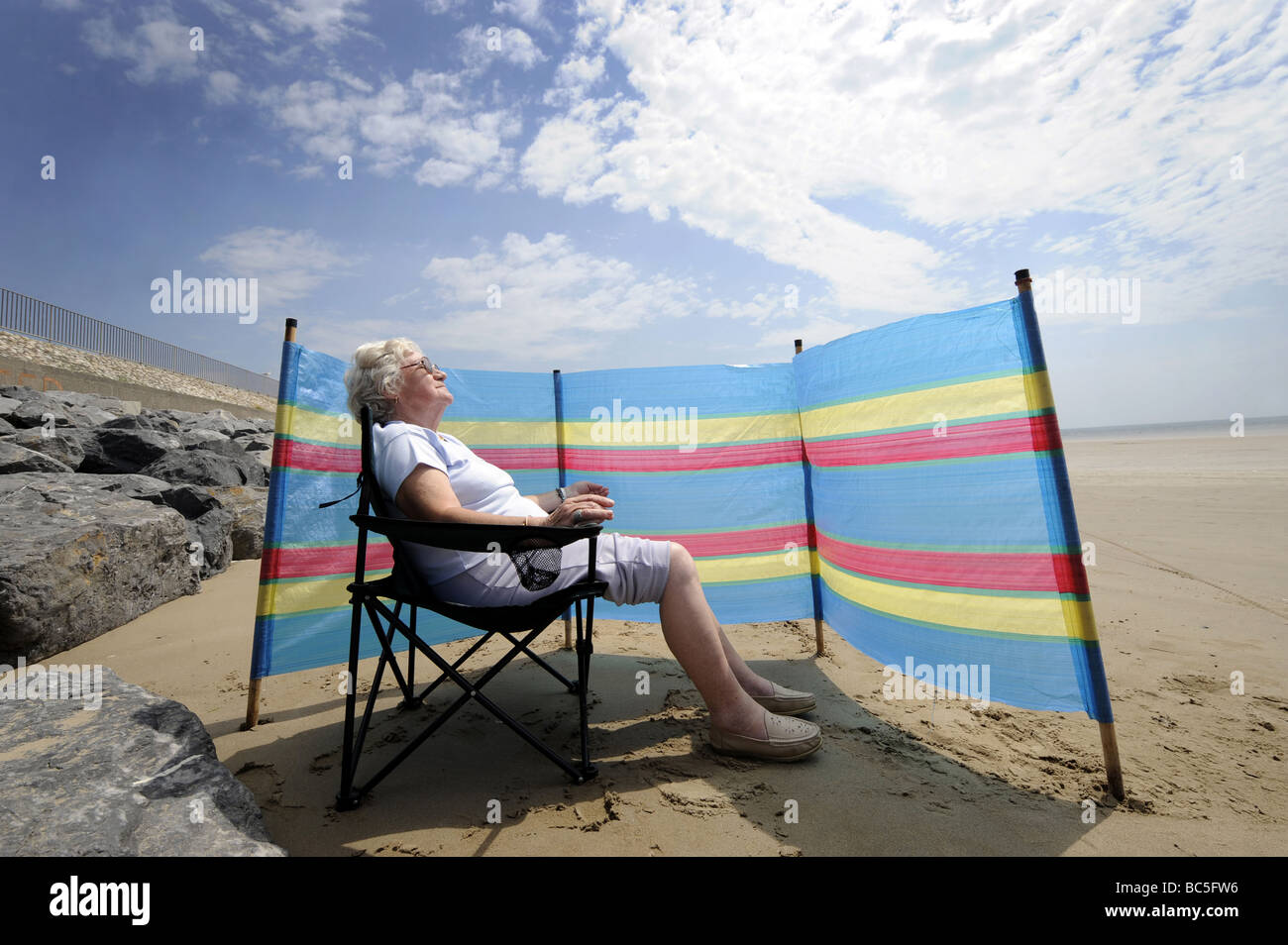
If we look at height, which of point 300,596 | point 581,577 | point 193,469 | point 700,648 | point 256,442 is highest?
point 256,442

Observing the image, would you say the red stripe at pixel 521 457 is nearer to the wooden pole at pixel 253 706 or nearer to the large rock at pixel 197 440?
the wooden pole at pixel 253 706

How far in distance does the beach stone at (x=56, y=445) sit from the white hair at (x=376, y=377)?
4.52 m

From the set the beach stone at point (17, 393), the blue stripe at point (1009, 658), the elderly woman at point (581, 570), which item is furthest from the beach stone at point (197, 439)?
the blue stripe at point (1009, 658)

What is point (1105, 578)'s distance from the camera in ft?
14.5

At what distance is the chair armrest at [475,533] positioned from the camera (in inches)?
68.5

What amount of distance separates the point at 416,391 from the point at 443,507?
2.02 ft

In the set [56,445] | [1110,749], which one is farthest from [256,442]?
[1110,749]

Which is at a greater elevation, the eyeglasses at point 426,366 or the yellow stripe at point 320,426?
the eyeglasses at point 426,366

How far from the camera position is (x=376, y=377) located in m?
2.21

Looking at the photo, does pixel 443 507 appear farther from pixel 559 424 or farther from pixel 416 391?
pixel 559 424
